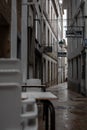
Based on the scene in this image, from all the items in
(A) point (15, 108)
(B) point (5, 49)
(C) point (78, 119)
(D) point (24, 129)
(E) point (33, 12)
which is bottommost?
(C) point (78, 119)

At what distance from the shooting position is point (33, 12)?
66.9ft

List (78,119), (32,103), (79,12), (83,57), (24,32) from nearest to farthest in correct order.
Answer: (32,103) < (78,119) < (24,32) < (83,57) < (79,12)

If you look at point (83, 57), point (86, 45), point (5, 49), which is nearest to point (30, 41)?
point (86, 45)

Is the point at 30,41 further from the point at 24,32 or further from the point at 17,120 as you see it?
the point at 17,120

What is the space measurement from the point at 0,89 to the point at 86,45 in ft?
58.6

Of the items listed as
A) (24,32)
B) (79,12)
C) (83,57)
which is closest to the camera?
(24,32)

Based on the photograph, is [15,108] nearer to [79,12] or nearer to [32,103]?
[32,103]

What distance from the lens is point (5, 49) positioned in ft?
33.5

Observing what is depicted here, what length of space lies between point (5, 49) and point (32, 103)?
25.1ft

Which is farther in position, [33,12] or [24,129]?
[33,12]

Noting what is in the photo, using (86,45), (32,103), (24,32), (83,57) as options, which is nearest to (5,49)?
(24,32)

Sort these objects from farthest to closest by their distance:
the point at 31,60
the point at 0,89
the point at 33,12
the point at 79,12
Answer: the point at 79,12
the point at 33,12
the point at 31,60
the point at 0,89

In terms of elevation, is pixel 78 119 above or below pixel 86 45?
below

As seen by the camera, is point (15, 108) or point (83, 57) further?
point (83, 57)
